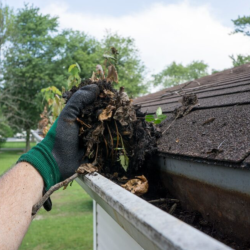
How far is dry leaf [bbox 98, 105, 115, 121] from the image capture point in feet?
4.35

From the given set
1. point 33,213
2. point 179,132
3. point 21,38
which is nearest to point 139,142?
point 179,132

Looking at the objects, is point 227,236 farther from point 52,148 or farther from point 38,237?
point 38,237

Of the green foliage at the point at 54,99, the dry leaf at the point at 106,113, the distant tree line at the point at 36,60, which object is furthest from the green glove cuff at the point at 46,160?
the distant tree line at the point at 36,60

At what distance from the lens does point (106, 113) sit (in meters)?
1.34

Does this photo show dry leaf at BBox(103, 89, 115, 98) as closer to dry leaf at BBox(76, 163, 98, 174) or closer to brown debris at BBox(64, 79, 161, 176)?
brown debris at BBox(64, 79, 161, 176)

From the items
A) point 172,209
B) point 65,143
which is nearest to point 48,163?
point 65,143

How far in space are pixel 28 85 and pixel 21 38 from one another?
383cm

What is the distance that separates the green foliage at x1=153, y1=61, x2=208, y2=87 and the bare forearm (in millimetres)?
39440

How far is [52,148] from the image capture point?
1390 mm

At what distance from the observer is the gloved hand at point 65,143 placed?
53.7 inches

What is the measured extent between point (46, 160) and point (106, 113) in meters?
0.36

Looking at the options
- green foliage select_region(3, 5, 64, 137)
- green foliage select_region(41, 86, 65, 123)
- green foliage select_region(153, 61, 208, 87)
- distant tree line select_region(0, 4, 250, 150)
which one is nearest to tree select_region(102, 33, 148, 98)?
distant tree line select_region(0, 4, 250, 150)

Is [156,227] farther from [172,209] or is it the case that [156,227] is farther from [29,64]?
[29,64]

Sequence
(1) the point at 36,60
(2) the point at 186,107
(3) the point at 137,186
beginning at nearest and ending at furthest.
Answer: (3) the point at 137,186
(2) the point at 186,107
(1) the point at 36,60
